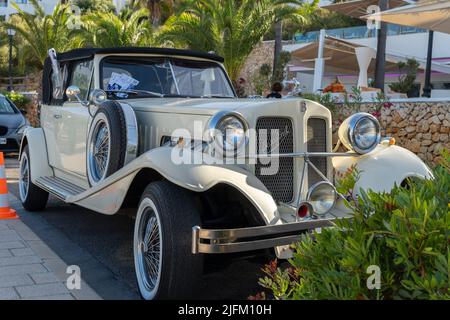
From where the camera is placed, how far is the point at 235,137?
12.5 feet

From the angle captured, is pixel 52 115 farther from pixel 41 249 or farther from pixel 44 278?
pixel 44 278

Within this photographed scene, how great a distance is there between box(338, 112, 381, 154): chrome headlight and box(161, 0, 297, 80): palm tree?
999 centimetres

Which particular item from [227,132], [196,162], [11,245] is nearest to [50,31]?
[11,245]

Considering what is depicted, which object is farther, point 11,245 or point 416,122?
point 416,122

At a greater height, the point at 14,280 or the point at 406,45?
the point at 406,45

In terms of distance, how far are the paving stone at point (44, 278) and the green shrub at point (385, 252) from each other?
268 cm

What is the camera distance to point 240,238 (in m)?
3.60

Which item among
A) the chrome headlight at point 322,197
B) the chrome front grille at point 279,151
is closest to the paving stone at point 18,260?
the chrome front grille at point 279,151

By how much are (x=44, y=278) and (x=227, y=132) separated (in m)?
1.92

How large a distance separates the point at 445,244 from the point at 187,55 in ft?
14.9

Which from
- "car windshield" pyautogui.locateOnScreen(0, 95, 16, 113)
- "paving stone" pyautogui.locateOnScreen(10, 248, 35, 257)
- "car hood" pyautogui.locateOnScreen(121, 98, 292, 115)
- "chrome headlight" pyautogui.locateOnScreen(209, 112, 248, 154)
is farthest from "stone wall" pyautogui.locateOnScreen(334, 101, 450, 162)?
"car windshield" pyautogui.locateOnScreen(0, 95, 16, 113)

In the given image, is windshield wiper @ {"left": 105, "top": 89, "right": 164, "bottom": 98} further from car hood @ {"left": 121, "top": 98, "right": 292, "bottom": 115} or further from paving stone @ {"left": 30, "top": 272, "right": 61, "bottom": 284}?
paving stone @ {"left": 30, "top": 272, "right": 61, "bottom": 284}

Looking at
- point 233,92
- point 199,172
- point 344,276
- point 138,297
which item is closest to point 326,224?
point 199,172

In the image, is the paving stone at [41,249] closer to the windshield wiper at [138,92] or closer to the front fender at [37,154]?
the front fender at [37,154]
